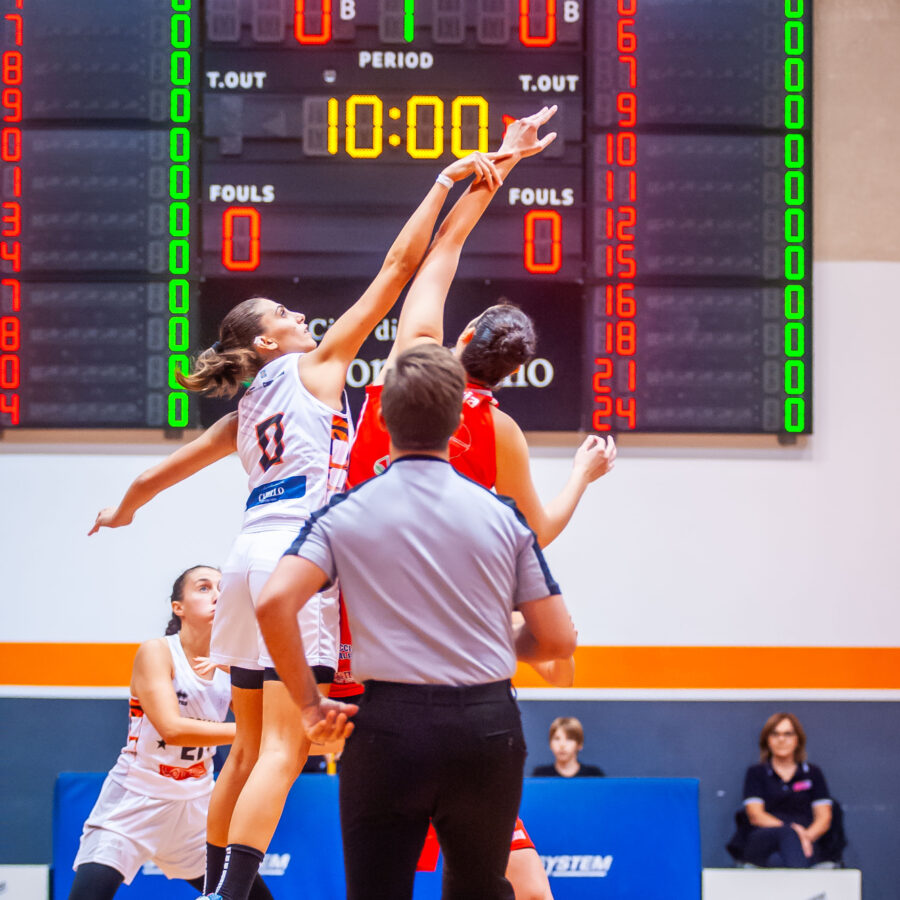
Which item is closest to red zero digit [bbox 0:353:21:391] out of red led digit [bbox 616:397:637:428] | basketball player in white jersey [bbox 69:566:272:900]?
basketball player in white jersey [bbox 69:566:272:900]

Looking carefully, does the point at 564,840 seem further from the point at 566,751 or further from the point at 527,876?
the point at 566,751

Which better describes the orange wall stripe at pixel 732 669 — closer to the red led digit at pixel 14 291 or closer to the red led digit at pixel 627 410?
the red led digit at pixel 627 410

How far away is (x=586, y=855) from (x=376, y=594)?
9.22 feet

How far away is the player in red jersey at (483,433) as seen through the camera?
3068 millimetres

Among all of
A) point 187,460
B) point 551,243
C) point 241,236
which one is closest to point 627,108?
point 551,243

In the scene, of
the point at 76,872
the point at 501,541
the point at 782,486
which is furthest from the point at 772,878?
the point at 501,541

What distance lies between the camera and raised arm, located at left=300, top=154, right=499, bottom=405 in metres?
3.22

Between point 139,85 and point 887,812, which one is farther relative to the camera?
point 887,812

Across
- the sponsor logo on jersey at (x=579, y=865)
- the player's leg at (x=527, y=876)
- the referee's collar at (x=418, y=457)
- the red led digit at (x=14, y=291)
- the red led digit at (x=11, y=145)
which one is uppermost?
the red led digit at (x=11, y=145)

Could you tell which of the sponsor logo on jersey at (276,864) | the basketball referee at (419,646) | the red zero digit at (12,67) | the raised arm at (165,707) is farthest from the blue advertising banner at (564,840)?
the red zero digit at (12,67)

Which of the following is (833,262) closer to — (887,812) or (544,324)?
(544,324)

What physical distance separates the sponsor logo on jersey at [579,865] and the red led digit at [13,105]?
4799 mm

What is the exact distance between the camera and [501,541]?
7.58ft

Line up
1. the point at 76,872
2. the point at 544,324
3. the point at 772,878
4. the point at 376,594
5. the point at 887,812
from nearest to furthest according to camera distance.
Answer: the point at 376,594, the point at 76,872, the point at 772,878, the point at 544,324, the point at 887,812
